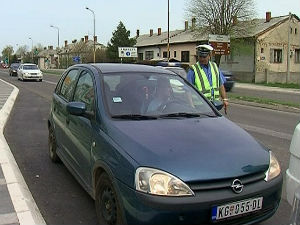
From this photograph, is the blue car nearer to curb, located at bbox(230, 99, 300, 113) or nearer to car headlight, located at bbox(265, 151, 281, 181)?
car headlight, located at bbox(265, 151, 281, 181)

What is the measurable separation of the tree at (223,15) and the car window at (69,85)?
3843cm

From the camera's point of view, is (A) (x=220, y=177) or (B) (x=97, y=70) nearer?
(A) (x=220, y=177)

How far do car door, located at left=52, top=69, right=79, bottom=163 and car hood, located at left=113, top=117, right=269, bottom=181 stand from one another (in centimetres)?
156

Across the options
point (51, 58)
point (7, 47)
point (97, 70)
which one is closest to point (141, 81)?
point (97, 70)

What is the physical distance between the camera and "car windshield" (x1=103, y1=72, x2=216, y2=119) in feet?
14.1

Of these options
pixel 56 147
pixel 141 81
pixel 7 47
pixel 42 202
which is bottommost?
pixel 42 202

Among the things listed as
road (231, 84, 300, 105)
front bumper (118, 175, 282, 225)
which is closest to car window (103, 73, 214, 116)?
front bumper (118, 175, 282, 225)

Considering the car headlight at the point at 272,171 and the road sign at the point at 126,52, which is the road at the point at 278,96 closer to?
the car headlight at the point at 272,171

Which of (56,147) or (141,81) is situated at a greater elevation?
Answer: (141,81)

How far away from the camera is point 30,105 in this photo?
14.9 meters

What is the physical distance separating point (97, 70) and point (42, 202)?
163 cm

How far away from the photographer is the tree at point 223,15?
142 ft

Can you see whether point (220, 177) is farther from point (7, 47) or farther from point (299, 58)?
point (7, 47)

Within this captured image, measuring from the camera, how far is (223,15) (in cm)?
4362
